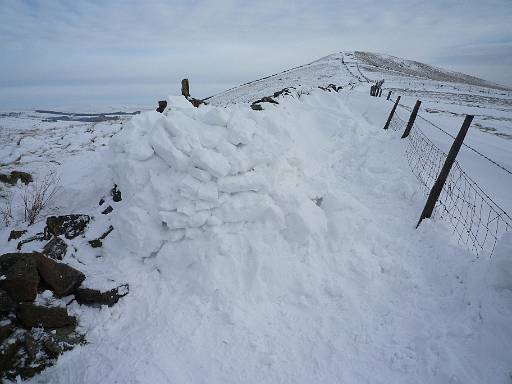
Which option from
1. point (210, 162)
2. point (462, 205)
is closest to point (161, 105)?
point (210, 162)

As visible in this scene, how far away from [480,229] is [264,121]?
15.0 feet

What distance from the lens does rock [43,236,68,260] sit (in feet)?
14.1

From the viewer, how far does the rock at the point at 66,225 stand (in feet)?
15.7

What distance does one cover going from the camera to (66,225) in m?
4.88

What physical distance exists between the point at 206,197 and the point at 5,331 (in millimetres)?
2738

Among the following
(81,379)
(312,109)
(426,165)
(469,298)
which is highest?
(312,109)

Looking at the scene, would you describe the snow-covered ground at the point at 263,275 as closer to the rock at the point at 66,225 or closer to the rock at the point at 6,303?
the rock at the point at 66,225

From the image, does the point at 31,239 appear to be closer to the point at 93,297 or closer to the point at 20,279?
the point at 20,279

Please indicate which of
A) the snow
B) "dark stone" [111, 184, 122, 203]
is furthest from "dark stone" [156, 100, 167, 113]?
"dark stone" [111, 184, 122, 203]

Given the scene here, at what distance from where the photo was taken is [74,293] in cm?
393

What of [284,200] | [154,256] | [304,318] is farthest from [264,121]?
[304,318]

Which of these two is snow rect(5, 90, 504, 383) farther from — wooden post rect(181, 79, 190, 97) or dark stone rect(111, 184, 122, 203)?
wooden post rect(181, 79, 190, 97)

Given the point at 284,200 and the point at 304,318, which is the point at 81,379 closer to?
the point at 304,318

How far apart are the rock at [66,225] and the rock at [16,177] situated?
466 centimetres
